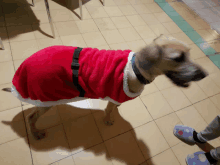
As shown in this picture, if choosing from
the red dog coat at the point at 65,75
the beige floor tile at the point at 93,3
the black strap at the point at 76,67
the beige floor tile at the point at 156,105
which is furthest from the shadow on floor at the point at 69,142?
the beige floor tile at the point at 93,3

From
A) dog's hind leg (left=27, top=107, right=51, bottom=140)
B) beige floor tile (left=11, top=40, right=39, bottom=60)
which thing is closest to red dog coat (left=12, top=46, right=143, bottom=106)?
dog's hind leg (left=27, top=107, right=51, bottom=140)

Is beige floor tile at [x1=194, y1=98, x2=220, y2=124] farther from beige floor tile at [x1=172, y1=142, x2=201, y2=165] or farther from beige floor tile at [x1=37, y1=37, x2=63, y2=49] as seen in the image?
beige floor tile at [x1=37, y1=37, x2=63, y2=49]

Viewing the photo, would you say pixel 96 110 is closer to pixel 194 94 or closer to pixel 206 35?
pixel 194 94

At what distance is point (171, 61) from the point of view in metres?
0.78

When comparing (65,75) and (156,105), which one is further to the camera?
(156,105)

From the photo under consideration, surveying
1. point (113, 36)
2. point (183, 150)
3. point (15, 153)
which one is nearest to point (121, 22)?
point (113, 36)

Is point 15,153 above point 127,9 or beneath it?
beneath

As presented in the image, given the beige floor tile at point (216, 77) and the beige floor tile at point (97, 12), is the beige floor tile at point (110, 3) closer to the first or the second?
the beige floor tile at point (97, 12)

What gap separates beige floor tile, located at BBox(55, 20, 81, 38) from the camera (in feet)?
7.09

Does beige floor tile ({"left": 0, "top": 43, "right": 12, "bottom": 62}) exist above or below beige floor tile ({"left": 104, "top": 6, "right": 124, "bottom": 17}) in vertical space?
below

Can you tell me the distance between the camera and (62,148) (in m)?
1.35

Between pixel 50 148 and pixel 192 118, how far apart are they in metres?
1.65

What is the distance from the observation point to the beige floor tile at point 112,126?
58.6 inches

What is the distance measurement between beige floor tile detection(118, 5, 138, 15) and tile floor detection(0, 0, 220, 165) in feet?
0.30
